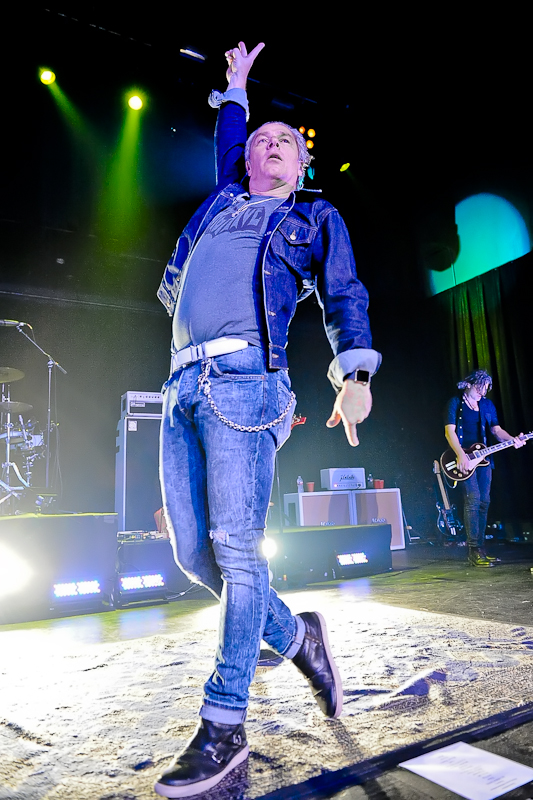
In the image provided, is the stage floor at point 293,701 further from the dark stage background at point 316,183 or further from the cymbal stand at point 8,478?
the dark stage background at point 316,183

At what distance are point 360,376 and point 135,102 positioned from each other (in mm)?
6037

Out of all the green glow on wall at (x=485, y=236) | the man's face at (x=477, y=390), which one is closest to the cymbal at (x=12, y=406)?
the man's face at (x=477, y=390)

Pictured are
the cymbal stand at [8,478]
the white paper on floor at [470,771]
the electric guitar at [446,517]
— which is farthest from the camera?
the electric guitar at [446,517]

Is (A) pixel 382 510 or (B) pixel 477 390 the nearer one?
(B) pixel 477 390

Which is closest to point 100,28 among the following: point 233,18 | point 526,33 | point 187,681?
point 233,18

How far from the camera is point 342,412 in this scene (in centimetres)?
132

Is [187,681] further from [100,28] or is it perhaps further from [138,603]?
[100,28]

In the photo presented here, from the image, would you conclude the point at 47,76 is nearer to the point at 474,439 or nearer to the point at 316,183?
the point at 316,183

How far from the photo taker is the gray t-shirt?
1356 millimetres

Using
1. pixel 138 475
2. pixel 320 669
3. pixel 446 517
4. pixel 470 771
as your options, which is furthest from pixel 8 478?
pixel 470 771

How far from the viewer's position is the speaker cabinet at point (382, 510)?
7554 mm

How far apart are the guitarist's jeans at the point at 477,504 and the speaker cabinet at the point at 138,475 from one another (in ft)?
11.5

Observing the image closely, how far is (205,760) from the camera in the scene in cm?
109

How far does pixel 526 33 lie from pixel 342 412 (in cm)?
603
